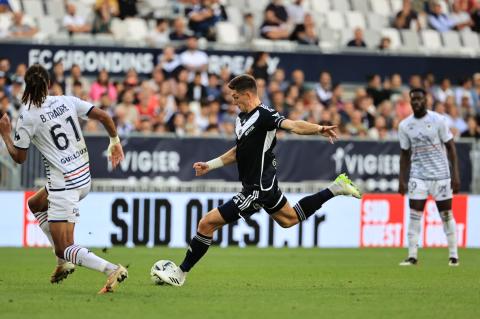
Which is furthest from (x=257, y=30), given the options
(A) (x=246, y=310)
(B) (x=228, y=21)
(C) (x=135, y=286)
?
(A) (x=246, y=310)

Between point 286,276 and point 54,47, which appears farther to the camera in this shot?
point 54,47

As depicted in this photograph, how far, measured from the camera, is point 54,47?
22734 mm

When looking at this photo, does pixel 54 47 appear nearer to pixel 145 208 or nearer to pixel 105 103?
pixel 105 103

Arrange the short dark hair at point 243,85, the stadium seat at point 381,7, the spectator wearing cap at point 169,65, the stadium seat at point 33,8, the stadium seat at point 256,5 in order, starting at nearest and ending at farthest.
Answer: the short dark hair at point 243,85 → the spectator wearing cap at point 169,65 → the stadium seat at point 33,8 → the stadium seat at point 256,5 → the stadium seat at point 381,7

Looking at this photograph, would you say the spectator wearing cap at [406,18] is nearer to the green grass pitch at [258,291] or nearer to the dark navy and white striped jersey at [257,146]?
the green grass pitch at [258,291]

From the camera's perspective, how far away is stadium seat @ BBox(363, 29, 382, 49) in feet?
89.0

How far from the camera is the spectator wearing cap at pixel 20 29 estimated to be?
906 inches

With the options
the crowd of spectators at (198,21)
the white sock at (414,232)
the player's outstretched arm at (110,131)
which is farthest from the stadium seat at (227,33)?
the player's outstretched arm at (110,131)

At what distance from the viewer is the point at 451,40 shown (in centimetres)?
2842

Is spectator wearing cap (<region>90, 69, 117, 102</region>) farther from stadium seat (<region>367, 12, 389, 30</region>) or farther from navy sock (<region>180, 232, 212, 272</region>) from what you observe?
navy sock (<region>180, 232, 212, 272</region>)

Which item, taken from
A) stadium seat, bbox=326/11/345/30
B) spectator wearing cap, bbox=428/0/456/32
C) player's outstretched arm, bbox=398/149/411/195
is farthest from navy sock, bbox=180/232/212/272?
spectator wearing cap, bbox=428/0/456/32

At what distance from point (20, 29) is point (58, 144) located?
12.7m

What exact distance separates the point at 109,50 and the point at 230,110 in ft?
9.51

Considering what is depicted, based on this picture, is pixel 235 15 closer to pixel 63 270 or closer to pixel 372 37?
pixel 372 37
